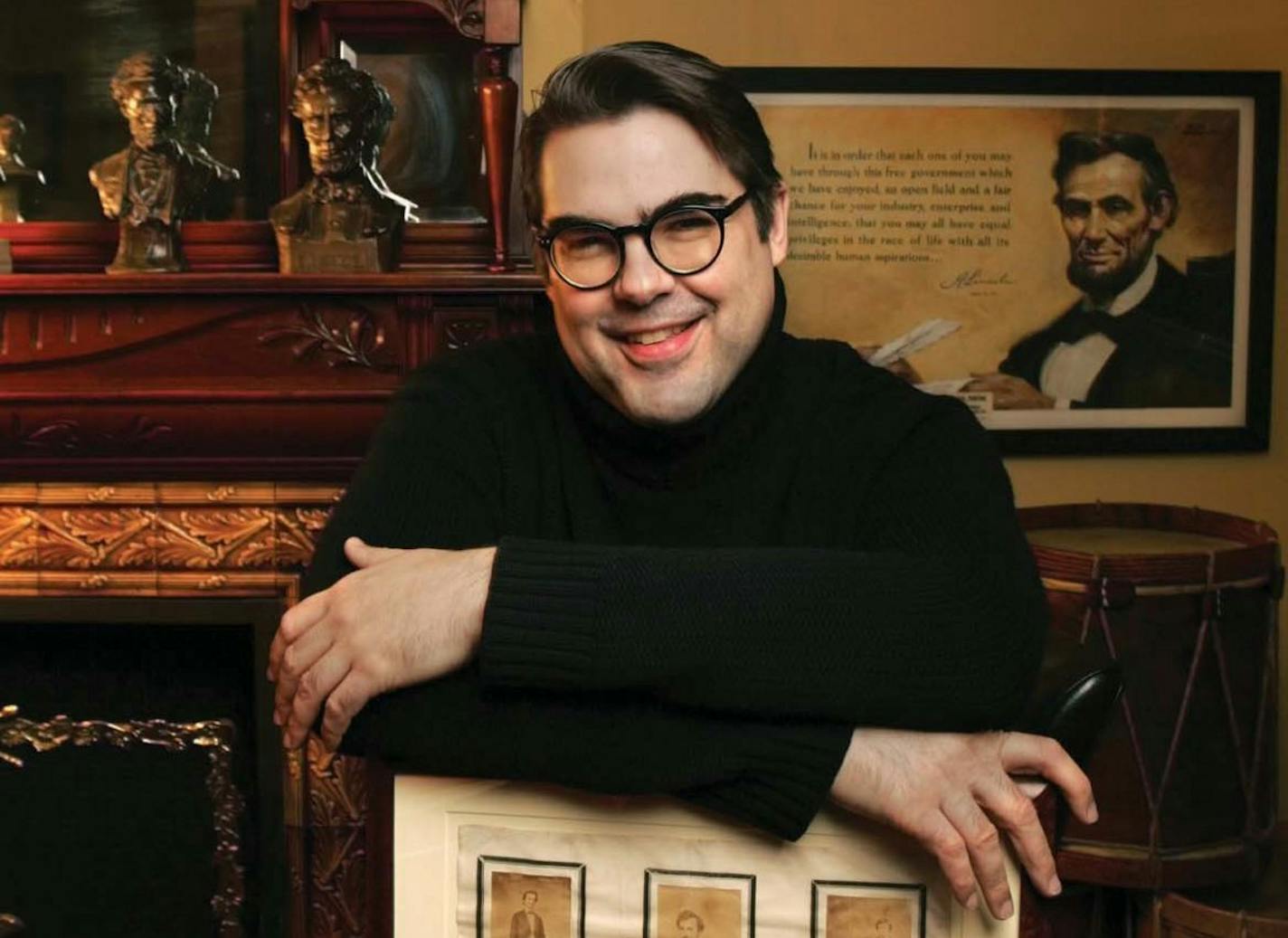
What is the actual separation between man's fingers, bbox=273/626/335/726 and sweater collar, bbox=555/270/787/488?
1.08ft

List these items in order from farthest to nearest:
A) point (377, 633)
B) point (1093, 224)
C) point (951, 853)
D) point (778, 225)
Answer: point (1093, 224)
point (778, 225)
point (377, 633)
point (951, 853)

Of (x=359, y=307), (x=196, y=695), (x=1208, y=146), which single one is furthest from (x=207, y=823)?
(x=1208, y=146)

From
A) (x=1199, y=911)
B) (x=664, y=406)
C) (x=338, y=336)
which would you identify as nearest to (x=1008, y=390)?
(x=1199, y=911)

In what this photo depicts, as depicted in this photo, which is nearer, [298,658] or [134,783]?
[298,658]

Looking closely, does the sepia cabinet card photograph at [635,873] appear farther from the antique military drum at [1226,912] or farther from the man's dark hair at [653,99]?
the antique military drum at [1226,912]

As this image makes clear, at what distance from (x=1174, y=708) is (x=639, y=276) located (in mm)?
1159

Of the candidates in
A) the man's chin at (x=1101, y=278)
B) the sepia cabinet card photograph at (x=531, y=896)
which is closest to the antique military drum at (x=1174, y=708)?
the man's chin at (x=1101, y=278)

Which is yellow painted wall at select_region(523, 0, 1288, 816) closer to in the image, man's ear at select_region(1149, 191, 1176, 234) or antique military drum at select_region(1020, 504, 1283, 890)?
man's ear at select_region(1149, 191, 1176, 234)

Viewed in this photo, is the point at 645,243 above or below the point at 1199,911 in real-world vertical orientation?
above

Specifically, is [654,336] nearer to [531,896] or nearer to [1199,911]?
[531,896]

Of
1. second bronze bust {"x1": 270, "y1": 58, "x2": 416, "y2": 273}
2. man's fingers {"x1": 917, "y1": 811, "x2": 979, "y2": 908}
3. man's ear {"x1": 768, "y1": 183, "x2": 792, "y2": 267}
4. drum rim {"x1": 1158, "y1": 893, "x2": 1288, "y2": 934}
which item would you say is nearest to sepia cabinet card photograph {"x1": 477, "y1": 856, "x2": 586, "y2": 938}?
man's fingers {"x1": 917, "y1": 811, "x2": 979, "y2": 908}

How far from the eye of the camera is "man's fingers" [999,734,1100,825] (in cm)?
104

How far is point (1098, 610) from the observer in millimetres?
1997

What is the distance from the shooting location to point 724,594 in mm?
1082
